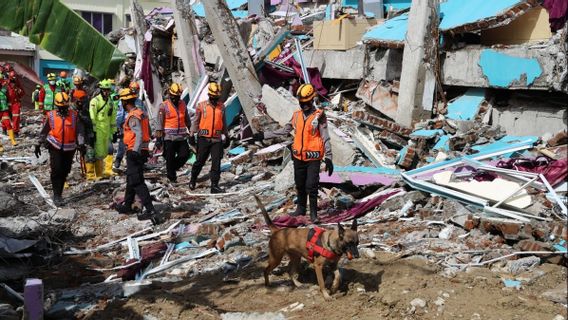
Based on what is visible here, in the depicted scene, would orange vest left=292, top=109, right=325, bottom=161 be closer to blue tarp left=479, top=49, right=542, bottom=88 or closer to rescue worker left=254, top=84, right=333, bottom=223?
rescue worker left=254, top=84, right=333, bottom=223

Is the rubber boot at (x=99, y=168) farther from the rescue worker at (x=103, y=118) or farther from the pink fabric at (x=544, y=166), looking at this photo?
the pink fabric at (x=544, y=166)

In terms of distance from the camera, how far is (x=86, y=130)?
1038 cm

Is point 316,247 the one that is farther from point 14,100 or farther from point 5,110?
point 14,100


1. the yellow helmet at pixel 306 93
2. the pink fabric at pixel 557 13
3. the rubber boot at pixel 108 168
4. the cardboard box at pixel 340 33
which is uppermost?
the pink fabric at pixel 557 13

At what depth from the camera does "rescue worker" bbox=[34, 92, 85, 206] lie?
9547mm

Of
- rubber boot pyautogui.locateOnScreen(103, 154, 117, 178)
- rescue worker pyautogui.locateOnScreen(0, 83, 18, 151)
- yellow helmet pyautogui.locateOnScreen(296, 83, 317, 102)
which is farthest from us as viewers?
rescue worker pyautogui.locateOnScreen(0, 83, 18, 151)

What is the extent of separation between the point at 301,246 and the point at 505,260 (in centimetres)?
200

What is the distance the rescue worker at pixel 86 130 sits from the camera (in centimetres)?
1042

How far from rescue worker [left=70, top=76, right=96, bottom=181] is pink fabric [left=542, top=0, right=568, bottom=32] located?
7.59 meters

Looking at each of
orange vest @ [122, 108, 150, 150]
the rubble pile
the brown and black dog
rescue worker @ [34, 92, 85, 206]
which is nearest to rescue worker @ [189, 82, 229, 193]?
the rubble pile

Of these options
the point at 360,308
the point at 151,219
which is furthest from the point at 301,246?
the point at 151,219

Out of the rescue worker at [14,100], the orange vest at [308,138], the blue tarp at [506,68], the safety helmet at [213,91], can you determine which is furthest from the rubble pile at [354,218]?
the rescue worker at [14,100]

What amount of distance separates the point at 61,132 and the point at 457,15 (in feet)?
22.3

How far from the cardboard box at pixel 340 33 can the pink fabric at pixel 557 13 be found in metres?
4.43
